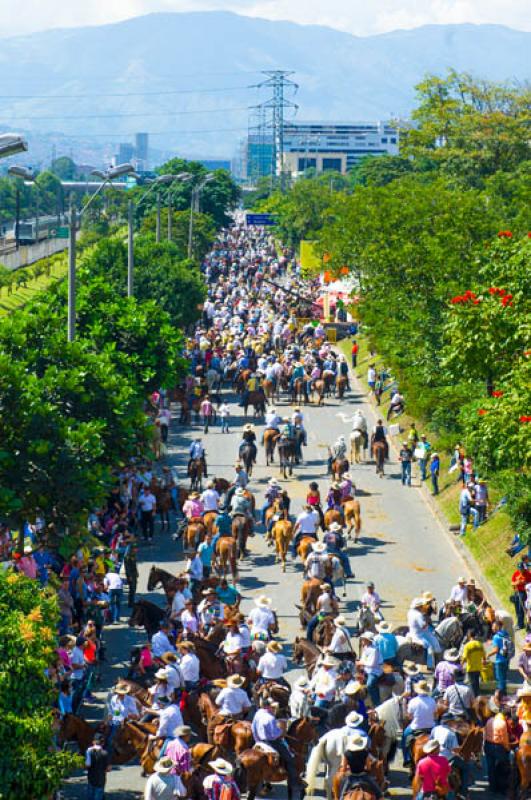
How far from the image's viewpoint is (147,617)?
24141 mm

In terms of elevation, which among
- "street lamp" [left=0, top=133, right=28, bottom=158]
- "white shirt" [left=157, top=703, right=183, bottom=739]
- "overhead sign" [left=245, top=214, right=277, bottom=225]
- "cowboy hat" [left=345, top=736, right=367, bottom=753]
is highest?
"street lamp" [left=0, top=133, right=28, bottom=158]

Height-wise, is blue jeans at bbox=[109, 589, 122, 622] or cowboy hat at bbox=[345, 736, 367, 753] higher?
cowboy hat at bbox=[345, 736, 367, 753]

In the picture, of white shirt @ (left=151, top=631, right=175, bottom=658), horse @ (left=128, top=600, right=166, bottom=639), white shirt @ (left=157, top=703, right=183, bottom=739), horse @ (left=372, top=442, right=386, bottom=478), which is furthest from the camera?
horse @ (left=372, top=442, right=386, bottom=478)

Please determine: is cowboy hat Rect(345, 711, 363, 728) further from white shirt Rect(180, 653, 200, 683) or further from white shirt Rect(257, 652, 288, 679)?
white shirt Rect(180, 653, 200, 683)

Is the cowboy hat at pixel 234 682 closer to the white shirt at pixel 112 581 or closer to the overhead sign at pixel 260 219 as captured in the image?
the white shirt at pixel 112 581

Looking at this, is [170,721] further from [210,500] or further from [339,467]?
[339,467]

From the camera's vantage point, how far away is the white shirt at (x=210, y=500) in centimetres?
3203

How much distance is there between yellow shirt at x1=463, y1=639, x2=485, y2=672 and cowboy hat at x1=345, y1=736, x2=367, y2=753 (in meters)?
5.81

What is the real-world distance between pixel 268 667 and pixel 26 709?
279 inches

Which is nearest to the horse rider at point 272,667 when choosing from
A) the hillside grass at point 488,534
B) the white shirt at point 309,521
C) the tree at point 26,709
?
the tree at point 26,709

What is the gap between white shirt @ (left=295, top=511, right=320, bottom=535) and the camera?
2991 centimetres

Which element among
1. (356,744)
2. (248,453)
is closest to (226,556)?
(248,453)

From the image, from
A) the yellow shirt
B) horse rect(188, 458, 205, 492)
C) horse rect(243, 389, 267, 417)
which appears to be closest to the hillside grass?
the yellow shirt

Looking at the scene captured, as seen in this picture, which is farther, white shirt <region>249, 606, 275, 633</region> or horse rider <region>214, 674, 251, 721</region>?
white shirt <region>249, 606, 275, 633</region>
